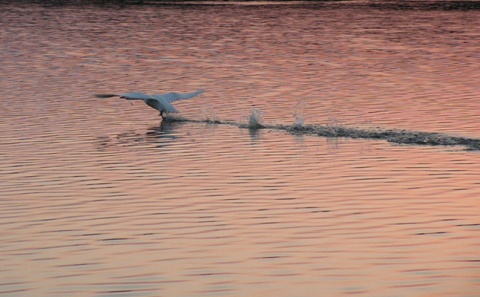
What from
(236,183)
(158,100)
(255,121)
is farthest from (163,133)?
(236,183)

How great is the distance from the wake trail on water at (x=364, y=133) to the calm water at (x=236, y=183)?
1.83 feet

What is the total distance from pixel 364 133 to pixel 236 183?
22.8 feet

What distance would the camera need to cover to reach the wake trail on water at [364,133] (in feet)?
89.7

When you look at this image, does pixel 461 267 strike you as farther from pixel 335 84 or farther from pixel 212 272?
pixel 335 84

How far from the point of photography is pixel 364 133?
28.9 metres

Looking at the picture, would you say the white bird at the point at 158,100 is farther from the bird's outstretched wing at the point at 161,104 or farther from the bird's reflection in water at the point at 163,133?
the bird's reflection in water at the point at 163,133

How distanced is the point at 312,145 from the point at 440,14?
5779cm

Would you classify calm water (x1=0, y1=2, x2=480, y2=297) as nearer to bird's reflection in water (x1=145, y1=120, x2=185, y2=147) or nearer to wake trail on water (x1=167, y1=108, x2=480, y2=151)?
bird's reflection in water (x1=145, y1=120, x2=185, y2=147)

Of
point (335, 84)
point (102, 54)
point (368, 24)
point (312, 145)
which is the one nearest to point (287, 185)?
point (312, 145)

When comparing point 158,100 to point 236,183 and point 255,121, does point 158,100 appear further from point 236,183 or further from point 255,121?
point 236,183

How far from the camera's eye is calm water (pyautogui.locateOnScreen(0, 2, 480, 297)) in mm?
16375

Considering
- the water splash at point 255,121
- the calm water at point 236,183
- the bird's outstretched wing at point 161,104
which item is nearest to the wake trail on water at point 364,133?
the water splash at point 255,121

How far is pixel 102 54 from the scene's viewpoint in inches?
2125

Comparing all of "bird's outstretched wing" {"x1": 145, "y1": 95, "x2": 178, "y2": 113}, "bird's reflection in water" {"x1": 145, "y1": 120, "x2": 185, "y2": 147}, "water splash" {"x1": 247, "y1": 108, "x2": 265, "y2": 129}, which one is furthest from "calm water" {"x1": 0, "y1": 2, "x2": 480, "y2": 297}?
"water splash" {"x1": 247, "y1": 108, "x2": 265, "y2": 129}
